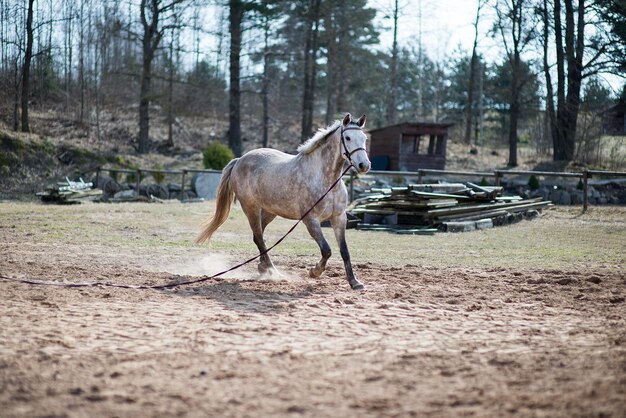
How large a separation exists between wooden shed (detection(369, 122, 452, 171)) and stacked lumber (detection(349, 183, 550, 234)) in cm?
1640

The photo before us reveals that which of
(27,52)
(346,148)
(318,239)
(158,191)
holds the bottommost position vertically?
(318,239)

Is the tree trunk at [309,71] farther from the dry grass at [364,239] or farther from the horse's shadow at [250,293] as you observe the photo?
the horse's shadow at [250,293]

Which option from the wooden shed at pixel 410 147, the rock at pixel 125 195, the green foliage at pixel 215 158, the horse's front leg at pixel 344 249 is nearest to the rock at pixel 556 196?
the wooden shed at pixel 410 147

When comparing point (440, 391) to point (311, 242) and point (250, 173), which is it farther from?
point (311, 242)

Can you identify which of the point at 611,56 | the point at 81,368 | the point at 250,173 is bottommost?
the point at 81,368

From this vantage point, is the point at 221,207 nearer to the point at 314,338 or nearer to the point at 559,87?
the point at 314,338

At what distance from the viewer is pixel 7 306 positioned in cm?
540

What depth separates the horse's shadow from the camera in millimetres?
5770

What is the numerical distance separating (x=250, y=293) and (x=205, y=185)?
54.6ft

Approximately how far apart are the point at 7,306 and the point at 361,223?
33.0 feet

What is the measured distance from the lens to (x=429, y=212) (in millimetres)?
13758

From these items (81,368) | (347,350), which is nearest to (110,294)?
(81,368)

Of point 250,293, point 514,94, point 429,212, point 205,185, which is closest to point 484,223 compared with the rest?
point 429,212

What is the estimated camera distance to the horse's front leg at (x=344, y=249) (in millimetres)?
6715
